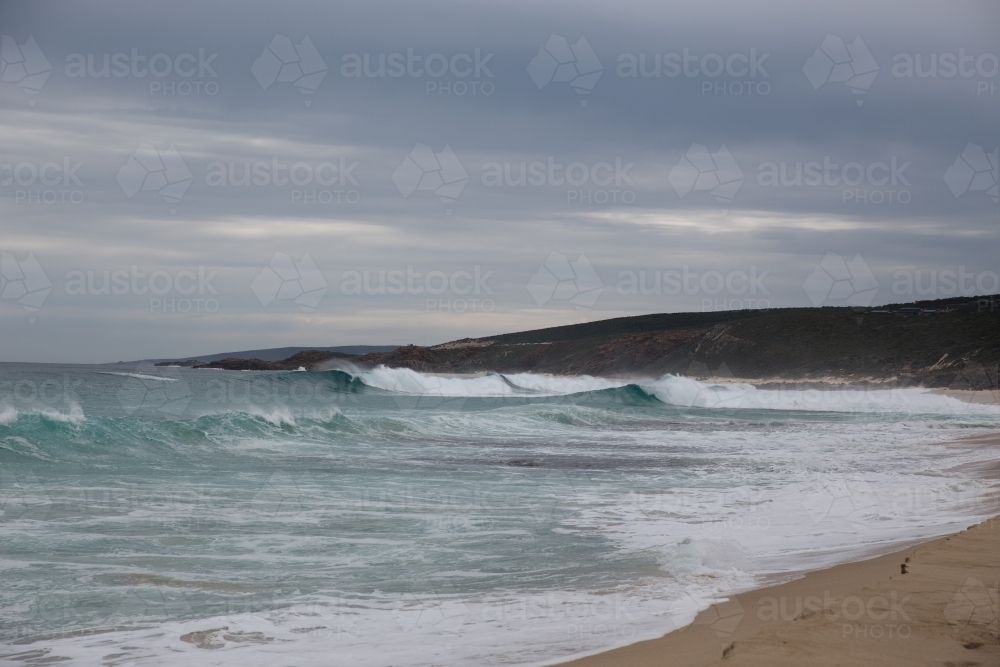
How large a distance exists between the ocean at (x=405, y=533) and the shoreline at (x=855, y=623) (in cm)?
22

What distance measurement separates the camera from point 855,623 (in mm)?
4012

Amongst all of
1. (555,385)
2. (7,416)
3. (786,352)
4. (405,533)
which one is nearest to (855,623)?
(405,533)

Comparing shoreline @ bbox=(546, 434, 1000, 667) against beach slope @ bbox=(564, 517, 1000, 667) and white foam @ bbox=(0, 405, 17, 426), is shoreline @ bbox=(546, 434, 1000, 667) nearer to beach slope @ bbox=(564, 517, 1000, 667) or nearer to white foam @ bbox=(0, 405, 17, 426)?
beach slope @ bbox=(564, 517, 1000, 667)

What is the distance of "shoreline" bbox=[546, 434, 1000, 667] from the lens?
355 cm

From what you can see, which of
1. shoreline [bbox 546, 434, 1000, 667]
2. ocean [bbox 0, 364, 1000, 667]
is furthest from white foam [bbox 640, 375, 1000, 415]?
shoreline [bbox 546, 434, 1000, 667]

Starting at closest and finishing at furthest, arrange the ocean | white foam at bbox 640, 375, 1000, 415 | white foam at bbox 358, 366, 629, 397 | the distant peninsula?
the ocean, white foam at bbox 640, 375, 1000, 415, white foam at bbox 358, 366, 629, 397, the distant peninsula

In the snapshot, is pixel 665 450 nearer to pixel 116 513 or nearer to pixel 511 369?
pixel 116 513

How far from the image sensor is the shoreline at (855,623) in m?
3.55

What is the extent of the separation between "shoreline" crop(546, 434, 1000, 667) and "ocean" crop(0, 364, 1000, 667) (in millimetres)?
219

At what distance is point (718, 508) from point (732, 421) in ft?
60.7

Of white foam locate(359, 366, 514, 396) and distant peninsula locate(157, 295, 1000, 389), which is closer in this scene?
white foam locate(359, 366, 514, 396)

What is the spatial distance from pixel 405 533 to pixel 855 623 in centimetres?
423

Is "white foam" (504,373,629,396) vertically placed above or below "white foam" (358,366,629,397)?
below

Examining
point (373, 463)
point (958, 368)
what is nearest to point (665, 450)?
point (373, 463)
